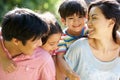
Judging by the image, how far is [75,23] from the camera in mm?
3273

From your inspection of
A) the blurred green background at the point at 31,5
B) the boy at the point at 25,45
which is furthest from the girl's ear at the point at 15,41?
the blurred green background at the point at 31,5

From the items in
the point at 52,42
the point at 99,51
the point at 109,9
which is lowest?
the point at 99,51

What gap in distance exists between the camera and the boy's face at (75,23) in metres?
3.27

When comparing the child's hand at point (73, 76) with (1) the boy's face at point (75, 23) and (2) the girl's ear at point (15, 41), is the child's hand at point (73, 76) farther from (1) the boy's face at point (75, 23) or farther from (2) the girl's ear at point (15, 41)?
(2) the girl's ear at point (15, 41)

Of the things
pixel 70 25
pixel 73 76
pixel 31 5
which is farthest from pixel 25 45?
pixel 31 5

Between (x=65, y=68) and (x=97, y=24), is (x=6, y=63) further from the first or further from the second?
(x=97, y=24)

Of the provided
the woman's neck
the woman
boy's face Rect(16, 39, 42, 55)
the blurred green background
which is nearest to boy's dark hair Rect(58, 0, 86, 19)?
the woman

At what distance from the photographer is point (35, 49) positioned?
115 inches

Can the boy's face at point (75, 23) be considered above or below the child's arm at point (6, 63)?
above

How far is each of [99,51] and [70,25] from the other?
0.30 meters

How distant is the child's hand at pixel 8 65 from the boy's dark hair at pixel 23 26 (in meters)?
0.16

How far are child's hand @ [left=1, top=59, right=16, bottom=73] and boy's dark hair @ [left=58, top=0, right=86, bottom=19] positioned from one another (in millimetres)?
706

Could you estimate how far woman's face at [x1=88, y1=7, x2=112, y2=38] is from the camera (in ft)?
10.3

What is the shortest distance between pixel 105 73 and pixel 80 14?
49 cm
